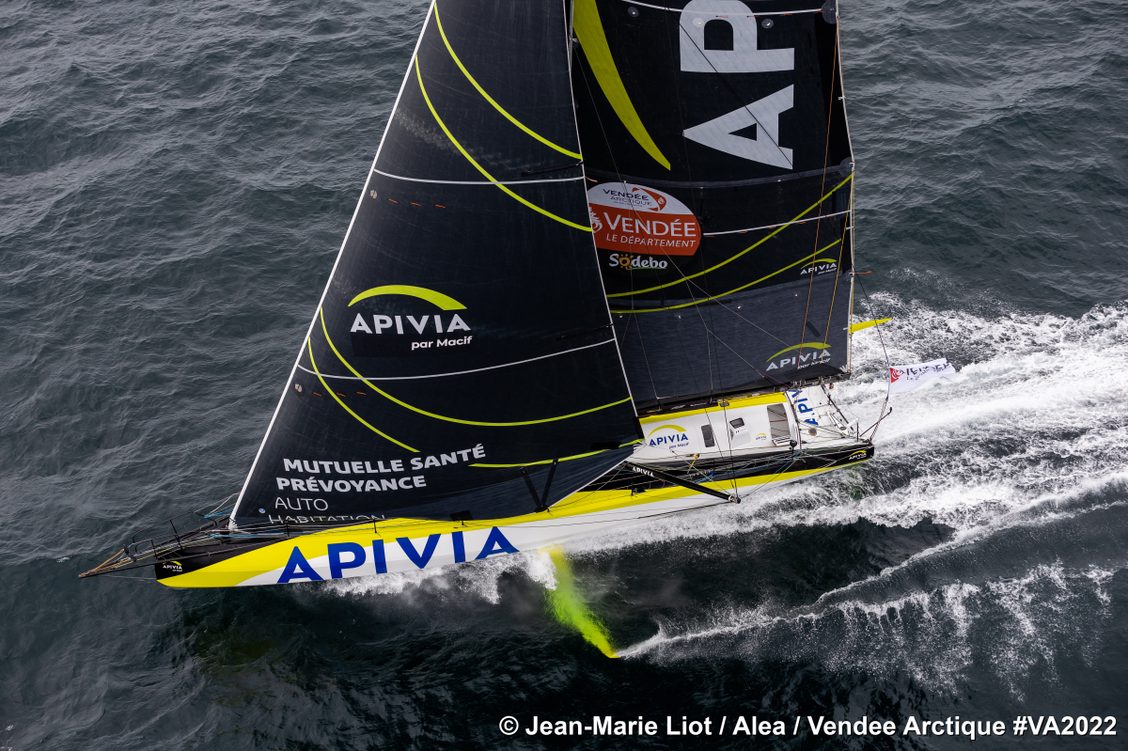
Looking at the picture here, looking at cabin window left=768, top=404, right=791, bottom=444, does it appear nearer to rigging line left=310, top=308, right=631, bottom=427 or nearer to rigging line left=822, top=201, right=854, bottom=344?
rigging line left=822, top=201, right=854, bottom=344

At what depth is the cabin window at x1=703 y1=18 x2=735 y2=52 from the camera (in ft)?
100

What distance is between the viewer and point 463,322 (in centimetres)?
3184

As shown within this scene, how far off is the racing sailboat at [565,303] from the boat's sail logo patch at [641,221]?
75mm

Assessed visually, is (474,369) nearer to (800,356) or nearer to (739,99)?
(739,99)

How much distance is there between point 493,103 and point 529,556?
56.5 feet

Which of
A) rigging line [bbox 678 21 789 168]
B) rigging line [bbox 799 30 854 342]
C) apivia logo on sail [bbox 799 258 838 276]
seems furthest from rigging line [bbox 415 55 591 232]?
apivia logo on sail [bbox 799 258 838 276]

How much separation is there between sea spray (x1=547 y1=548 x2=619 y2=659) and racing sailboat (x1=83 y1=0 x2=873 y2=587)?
1.54m

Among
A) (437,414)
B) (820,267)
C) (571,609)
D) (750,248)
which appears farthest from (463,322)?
(820,267)

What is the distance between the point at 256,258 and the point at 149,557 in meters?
17.5

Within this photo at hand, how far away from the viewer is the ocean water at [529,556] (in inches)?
1374

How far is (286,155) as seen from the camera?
5512 centimetres

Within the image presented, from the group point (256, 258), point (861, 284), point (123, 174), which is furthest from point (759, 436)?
point (123, 174)

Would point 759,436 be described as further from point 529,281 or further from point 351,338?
point 351,338

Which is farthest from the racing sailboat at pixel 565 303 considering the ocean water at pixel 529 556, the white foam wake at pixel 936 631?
the white foam wake at pixel 936 631
